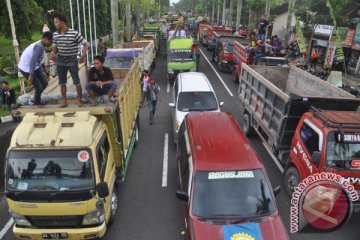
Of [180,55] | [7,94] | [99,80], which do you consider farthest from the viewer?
[180,55]

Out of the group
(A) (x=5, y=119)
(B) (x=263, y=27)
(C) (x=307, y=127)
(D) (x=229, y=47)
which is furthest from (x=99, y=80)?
(B) (x=263, y=27)

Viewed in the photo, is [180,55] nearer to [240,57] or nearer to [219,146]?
[240,57]

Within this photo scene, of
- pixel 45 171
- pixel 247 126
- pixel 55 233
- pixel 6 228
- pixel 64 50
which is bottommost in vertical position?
pixel 6 228

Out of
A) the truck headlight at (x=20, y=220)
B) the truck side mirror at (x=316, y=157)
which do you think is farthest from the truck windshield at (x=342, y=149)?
the truck headlight at (x=20, y=220)

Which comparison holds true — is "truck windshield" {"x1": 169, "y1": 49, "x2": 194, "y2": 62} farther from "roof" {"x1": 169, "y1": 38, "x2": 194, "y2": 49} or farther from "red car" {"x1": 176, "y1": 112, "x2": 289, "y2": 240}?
"red car" {"x1": 176, "y1": 112, "x2": 289, "y2": 240}

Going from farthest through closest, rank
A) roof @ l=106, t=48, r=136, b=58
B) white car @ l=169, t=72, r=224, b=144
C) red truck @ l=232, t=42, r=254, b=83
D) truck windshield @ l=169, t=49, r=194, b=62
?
truck windshield @ l=169, t=49, r=194, b=62 → red truck @ l=232, t=42, r=254, b=83 → roof @ l=106, t=48, r=136, b=58 → white car @ l=169, t=72, r=224, b=144

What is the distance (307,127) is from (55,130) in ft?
18.3

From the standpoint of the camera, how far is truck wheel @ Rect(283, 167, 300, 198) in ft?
26.2

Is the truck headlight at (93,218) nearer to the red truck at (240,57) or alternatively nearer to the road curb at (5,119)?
the road curb at (5,119)

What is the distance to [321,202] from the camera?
235 inches

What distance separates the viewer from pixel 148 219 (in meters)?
7.56

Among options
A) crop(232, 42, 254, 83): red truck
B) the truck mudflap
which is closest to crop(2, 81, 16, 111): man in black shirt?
the truck mudflap

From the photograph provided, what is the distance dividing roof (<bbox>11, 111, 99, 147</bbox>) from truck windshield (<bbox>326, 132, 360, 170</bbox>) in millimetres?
4929

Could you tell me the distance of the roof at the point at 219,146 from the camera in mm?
6184
